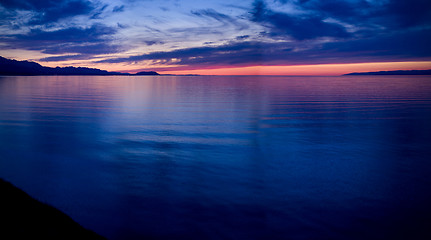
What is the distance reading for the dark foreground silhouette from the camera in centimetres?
439

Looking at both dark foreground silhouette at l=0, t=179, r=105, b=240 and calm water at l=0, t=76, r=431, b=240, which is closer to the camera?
dark foreground silhouette at l=0, t=179, r=105, b=240

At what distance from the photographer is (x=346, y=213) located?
22.0 feet

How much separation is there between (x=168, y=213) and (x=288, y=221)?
3033mm

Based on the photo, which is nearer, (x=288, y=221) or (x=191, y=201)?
(x=288, y=221)

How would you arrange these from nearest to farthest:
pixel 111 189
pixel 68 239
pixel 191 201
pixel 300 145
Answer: pixel 68 239
pixel 191 201
pixel 111 189
pixel 300 145

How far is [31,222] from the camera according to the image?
481cm

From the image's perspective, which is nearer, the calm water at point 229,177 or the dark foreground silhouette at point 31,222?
the dark foreground silhouette at point 31,222

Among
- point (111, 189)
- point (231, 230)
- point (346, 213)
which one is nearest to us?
point (231, 230)

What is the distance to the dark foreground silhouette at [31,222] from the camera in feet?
14.4

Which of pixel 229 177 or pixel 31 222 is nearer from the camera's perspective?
pixel 31 222

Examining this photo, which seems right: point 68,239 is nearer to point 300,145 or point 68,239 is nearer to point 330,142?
point 300,145

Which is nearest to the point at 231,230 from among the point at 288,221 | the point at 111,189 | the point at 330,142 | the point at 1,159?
the point at 288,221

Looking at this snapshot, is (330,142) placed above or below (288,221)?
above

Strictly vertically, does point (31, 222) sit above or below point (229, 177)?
above
